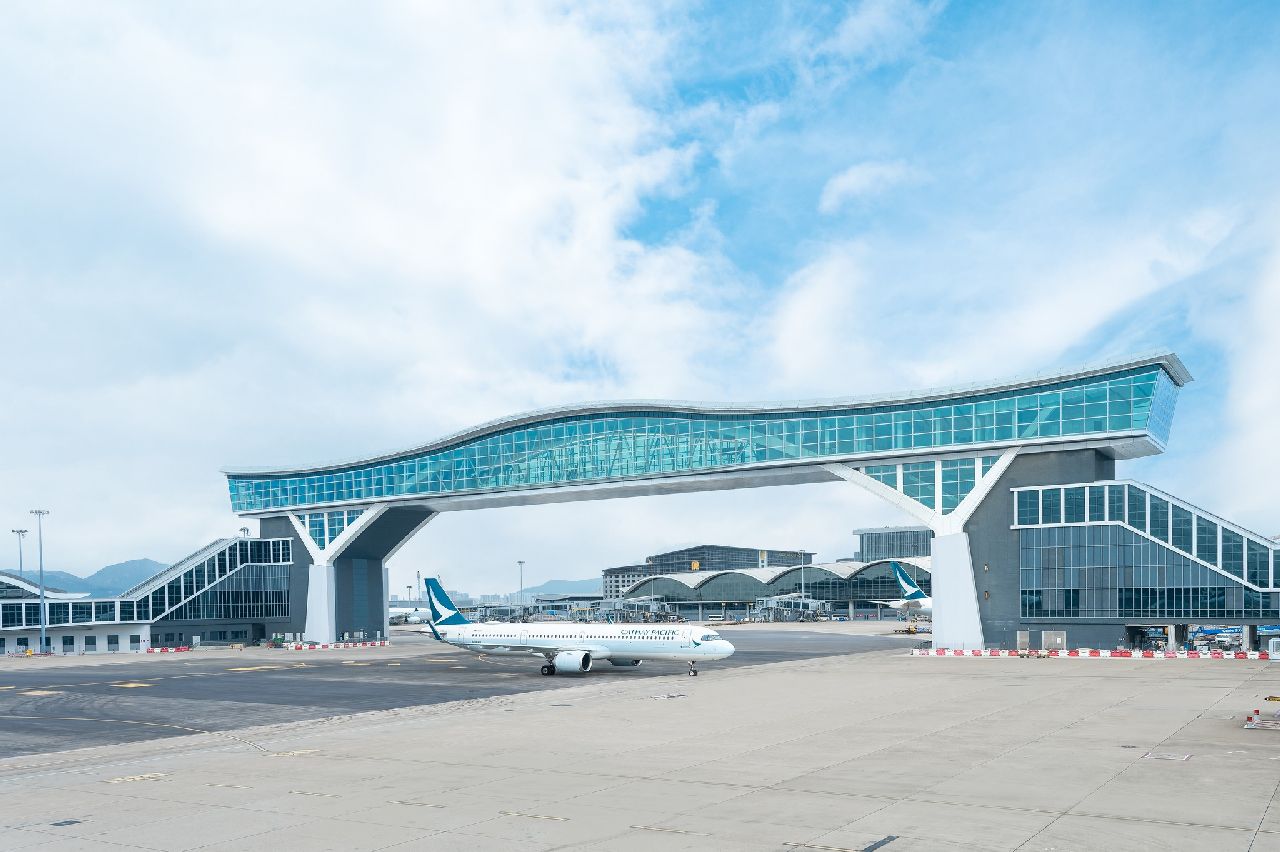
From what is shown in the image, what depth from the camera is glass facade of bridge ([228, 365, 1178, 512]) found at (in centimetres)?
8312

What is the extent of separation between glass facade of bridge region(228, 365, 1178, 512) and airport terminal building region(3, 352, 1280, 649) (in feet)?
0.52

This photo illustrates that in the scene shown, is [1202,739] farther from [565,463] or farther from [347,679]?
[565,463]

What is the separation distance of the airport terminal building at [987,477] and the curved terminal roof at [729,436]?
0.16 m

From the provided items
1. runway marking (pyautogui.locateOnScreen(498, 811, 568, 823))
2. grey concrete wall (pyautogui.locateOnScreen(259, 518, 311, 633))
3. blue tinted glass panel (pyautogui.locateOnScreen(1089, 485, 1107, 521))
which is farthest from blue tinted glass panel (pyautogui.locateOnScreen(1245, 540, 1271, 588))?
grey concrete wall (pyautogui.locateOnScreen(259, 518, 311, 633))

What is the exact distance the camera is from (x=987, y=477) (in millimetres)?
87250

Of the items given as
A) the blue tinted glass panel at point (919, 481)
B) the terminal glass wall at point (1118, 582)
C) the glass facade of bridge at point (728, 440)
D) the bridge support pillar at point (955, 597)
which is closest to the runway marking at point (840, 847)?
the bridge support pillar at point (955, 597)

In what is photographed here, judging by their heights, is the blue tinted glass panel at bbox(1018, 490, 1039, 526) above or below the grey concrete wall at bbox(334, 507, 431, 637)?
above

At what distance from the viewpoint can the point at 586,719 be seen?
46562mm

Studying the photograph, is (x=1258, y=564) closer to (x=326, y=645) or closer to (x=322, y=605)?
(x=326, y=645)

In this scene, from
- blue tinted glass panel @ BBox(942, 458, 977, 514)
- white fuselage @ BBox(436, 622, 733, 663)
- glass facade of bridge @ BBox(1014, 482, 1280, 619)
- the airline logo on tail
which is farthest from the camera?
blue tinted glass panel @ BBox(942, 458, 977, 514)

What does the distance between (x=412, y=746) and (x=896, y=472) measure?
62.1 metres

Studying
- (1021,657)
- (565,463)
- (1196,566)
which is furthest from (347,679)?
(1196,566)

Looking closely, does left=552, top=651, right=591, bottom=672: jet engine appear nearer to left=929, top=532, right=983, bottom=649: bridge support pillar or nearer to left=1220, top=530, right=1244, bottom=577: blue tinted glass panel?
left=929, top=532, right=983, bottom=649: bridge support pillar

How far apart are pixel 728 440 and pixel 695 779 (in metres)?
71.0
